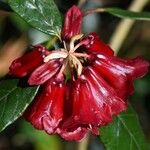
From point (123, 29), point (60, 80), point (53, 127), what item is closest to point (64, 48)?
point (60, 80)

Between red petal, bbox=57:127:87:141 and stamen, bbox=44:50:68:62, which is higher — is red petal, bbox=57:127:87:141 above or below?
below

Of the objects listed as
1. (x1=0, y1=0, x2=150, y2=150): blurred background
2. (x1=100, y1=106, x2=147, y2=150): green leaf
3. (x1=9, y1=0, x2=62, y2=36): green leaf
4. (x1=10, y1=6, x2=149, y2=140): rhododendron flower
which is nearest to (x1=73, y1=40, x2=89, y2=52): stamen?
(x1=10, y1=6, x2=149, y2=140): rhododendron flower

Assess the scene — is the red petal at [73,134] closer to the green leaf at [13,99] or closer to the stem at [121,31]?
the green leaf at [13,99]

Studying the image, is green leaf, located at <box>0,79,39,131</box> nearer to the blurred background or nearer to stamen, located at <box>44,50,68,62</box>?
stamen, located at <box>44,50,68,62</box>

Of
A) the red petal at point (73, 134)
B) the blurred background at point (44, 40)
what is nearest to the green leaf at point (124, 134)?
the red petal at point (73, 134)

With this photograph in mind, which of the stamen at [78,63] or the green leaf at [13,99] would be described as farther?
the green leaf at [13,99]

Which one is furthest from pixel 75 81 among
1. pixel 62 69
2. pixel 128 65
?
pixel 128 65

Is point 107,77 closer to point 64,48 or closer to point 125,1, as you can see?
point 64,48
